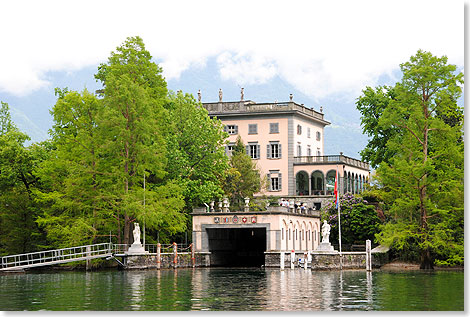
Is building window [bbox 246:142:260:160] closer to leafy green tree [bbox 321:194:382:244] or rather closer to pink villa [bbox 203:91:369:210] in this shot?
pink villa [bbox 203:91:369:210]

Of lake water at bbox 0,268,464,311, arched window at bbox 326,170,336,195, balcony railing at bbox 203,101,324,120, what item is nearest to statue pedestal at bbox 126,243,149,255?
lake water at bbox 0,268,464,311

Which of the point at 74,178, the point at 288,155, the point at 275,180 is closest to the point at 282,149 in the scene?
the point at 288,155

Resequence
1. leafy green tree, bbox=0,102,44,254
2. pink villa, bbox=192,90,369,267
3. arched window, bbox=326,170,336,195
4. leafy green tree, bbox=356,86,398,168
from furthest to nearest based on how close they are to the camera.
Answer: arched window, bbox=326,170,336,195 → pink villa, bbox=192,90,369,267 → leafy green tree, bbox=356,86,398,168 → leafy green tree, bbox=0,102,44,254

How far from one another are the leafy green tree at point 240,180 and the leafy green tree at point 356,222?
883 centimetres

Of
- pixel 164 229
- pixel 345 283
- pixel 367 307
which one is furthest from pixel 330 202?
pixel 367 307

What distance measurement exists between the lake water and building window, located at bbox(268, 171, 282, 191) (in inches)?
1623

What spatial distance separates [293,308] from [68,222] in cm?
3355

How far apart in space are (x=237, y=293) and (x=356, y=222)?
37.5 meters

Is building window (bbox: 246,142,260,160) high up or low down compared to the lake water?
up

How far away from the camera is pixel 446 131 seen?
51719 millimetres

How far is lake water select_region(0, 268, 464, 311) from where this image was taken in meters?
27.9

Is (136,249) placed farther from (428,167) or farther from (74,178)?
(428,167)

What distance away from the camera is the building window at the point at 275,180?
8744cm

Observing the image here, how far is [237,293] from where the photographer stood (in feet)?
111
